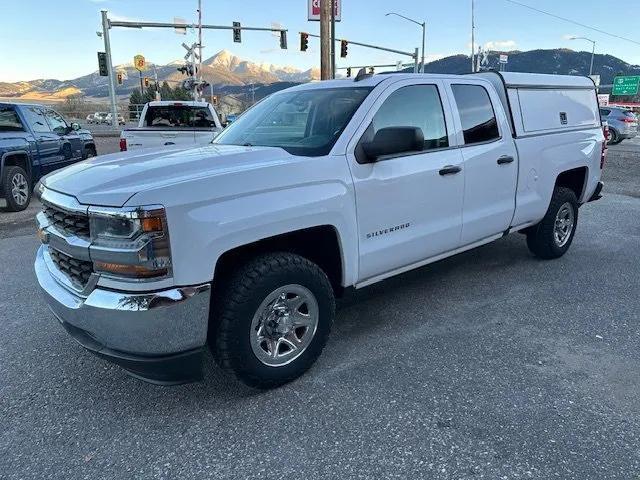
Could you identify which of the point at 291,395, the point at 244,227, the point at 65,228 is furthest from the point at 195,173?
the point at 291,395

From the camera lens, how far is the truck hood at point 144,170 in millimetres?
2615

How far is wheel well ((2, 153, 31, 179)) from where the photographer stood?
8781 mm

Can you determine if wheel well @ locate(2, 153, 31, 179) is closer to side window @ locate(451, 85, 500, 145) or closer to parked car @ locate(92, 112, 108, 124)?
side window @ locate(451, 85, 500, 145)

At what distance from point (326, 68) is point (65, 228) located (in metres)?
16.3

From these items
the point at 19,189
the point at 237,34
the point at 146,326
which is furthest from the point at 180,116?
the point at 237,34

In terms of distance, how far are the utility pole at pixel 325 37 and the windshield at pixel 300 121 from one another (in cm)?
1331

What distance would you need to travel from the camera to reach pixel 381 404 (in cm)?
298

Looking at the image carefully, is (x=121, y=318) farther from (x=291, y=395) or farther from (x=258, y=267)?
(x=291, y=395)

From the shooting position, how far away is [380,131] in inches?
129

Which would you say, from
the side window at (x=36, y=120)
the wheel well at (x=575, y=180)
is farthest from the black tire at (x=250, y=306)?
the side window at (x=36, y=120)

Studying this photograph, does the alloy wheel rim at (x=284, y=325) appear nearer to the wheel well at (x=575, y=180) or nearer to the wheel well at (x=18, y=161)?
the wheel well at (x=575, y=180)

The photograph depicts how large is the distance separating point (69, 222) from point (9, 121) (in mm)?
7701

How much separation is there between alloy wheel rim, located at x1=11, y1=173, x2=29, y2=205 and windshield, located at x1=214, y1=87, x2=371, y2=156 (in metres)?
6.22

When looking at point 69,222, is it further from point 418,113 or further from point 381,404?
point 418,113
